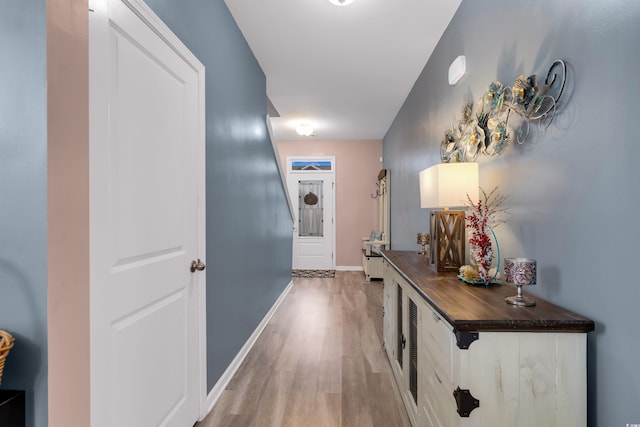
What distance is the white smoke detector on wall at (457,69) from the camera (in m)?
2.29

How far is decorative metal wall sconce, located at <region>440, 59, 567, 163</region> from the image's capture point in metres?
1.36

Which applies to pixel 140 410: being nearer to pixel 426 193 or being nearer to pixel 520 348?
pixel 520 348

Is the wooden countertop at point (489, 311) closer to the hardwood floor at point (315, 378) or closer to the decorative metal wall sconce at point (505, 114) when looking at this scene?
the decorative metal wall sconce at point (505, 114)

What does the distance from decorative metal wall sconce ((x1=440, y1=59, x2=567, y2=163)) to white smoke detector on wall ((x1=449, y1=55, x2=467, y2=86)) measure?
9.2 inches

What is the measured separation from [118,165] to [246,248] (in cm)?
170

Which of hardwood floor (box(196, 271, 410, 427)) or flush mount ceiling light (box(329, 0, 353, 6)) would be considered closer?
hardwood floor (box(196, 271, 410, 427))

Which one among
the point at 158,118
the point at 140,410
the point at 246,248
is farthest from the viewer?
the point at 246,248

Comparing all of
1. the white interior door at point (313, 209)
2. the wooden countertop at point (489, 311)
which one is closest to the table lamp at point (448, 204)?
the wooden countertop at point (489, 311)

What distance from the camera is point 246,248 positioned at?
2.86 meters

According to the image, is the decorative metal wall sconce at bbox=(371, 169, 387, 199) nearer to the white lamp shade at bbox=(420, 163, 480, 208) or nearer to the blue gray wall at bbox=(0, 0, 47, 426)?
the white lamp shade at bbox=(420, 163, 480, 208)

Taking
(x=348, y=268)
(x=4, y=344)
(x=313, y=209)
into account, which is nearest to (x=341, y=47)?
(x=4, y=344)

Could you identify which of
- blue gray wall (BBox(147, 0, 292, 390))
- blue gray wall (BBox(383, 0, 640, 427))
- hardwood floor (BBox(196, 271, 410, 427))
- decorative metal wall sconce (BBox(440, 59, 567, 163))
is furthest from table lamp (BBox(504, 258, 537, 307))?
blue gray wall (BBox(147, 0, 292, 390))

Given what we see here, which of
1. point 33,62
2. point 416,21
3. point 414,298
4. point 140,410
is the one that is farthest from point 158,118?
point 416,21

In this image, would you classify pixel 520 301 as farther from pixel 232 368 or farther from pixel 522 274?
pixel 232 368
